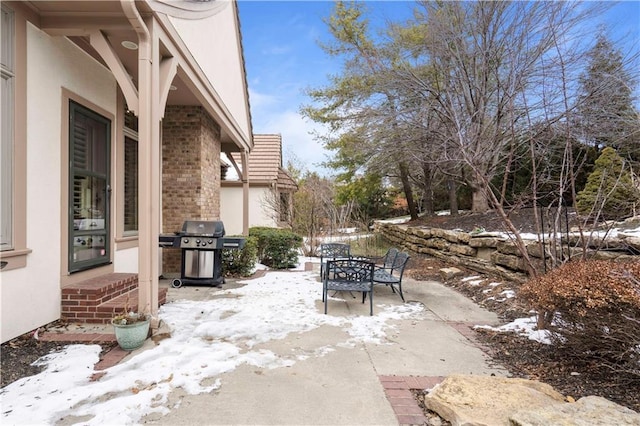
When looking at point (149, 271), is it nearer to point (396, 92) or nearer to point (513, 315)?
point (513, 315)

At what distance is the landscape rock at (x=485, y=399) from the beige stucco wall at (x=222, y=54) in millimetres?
4951

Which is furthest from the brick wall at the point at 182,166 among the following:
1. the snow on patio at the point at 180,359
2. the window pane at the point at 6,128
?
the window pane at the point at 6,128

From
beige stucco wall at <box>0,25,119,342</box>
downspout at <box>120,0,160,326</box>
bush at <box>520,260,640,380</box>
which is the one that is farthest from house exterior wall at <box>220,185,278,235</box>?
bush at <box>520,260,640,380</box>

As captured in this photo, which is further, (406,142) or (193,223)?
(406,142)

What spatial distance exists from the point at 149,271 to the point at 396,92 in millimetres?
6491

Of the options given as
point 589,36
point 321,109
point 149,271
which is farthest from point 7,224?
point 321,109

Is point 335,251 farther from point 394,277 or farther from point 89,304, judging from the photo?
point 89,304

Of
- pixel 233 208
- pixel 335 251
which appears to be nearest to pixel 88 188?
pixel 335 251

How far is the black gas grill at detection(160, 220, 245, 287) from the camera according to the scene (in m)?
5.96

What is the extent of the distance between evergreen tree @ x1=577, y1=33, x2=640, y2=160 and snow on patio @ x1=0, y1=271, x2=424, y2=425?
14.0 ft

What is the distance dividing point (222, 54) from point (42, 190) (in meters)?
4.45

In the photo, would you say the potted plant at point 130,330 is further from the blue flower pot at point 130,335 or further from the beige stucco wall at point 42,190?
the beige stucco wall at point 42,190

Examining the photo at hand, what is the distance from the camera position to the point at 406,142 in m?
7.89

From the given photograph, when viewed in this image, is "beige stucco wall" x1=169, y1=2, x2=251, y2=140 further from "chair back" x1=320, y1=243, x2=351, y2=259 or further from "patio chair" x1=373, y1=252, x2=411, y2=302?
"patio chair" x1=373, y1=252, x2=411, y2=302
